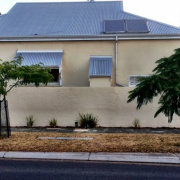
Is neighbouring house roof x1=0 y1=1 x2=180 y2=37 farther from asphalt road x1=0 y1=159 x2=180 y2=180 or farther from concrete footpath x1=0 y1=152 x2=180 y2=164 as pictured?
asphalt road x1=0 y1=159 x2=180 y2=180

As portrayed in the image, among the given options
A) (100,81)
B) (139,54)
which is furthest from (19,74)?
(139,54)

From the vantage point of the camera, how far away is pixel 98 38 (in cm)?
1880

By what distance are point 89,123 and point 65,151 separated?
560cm

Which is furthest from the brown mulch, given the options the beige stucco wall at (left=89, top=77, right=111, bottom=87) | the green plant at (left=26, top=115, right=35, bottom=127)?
the beige stucco wall at (left=89, top=77, right=111, bottom=87)

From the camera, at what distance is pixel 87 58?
19047 mm

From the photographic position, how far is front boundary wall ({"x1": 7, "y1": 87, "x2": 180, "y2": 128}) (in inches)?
592

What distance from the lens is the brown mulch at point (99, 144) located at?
32.1 ft

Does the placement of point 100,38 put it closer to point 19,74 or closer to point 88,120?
point 88,120

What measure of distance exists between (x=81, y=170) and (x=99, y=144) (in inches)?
113

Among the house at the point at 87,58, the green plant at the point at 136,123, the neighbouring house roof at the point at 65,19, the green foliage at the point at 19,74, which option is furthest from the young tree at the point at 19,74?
the neighbouring house roof at the point at 65,19

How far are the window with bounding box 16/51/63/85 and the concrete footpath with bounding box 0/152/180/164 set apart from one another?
9485mm

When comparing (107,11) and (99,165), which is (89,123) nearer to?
(99,165)

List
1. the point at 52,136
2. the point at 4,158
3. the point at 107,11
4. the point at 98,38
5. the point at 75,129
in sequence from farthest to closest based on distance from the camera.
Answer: the point at 107,11 < the point at 98,38 < the point at 75,129 < the point at 52,136 < the point at 4,158

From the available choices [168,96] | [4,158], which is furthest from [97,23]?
[4,158]
